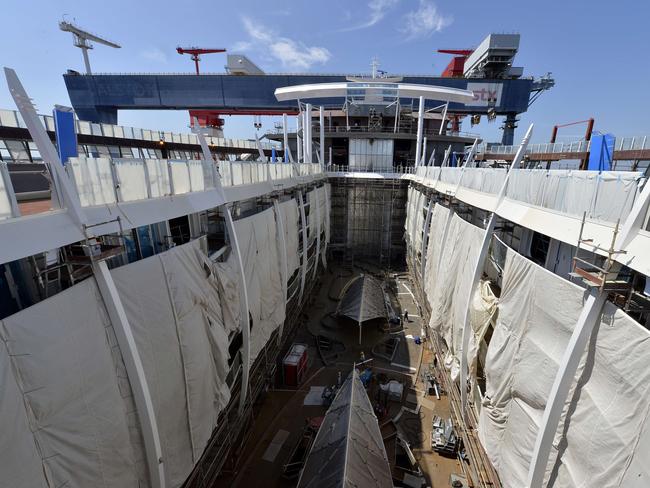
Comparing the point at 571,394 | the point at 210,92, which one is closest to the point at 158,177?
the point at 571,394

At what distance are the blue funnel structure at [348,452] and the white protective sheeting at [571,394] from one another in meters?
2.87

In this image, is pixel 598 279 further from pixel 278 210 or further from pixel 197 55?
pixel 197 55

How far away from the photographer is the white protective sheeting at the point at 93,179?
14.7ft

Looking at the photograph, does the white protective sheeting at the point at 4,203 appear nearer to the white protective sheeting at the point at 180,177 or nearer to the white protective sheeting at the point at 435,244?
the white protective sheeting at the point at 180,177

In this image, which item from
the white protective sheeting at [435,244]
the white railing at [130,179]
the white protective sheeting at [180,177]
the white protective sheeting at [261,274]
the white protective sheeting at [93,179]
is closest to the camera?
the white railing at [130,179]

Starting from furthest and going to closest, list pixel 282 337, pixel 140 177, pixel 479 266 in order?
1. pixel 282 337
2. pixel 479 266
3. pixel 140 177

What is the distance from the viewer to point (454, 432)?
10.4 m

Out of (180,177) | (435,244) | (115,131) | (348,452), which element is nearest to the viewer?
(180,177)

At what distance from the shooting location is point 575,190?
18.4 feet

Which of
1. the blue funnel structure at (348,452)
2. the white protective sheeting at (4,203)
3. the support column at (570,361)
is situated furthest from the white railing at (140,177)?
the support column at (570,361)

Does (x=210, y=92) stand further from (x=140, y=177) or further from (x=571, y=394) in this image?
(x=571, y=394)

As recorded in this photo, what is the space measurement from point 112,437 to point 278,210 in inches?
Result: 377

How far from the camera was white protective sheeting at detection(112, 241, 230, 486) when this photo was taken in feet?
18.5

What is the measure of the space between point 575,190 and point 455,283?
646 centimetres
